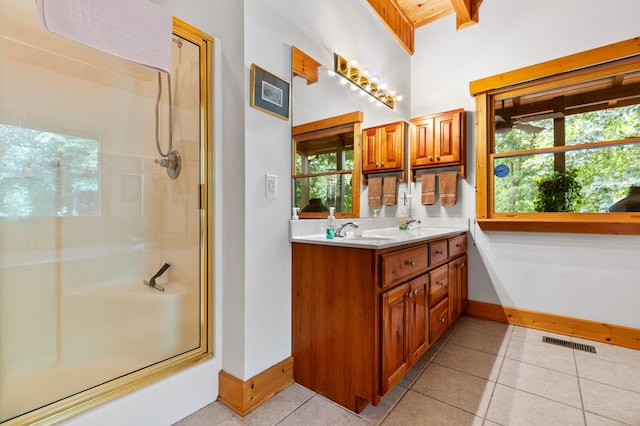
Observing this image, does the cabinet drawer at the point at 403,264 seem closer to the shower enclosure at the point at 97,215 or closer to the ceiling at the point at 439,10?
the shower enclosure at the point at 97,215

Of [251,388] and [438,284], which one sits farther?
[438,284]

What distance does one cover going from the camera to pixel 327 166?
2.15m

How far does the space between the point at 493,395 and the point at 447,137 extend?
221 centimetres

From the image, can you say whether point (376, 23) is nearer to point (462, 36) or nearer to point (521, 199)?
point (462, 36)

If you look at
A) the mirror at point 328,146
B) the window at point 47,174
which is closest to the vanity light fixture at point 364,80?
the mirror at point 328,146

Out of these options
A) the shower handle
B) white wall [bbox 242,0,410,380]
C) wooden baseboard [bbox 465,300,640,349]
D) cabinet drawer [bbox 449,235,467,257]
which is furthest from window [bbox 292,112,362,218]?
wooden baseboard [bbox 465,300,640,349]

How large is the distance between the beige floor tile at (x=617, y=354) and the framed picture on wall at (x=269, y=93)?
272 centimetres

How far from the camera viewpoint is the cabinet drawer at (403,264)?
61.0 inches

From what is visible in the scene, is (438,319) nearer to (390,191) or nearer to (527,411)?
(527,411)

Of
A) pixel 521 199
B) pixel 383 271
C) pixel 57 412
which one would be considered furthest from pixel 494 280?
pixel 57 412

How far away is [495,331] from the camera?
2586mm

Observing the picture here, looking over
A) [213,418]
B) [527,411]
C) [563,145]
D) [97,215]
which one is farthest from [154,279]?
[563,145]

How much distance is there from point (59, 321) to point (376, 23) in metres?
3.27

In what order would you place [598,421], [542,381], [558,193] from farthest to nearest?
[558,193] < [542,381] < [598,421]
